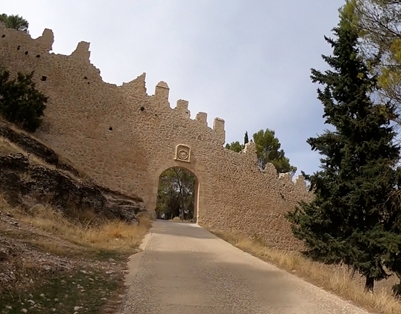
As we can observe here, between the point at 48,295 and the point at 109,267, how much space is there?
69.0 inches

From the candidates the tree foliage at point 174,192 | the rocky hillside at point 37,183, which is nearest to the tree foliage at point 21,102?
the rocky hillside at point 37,183

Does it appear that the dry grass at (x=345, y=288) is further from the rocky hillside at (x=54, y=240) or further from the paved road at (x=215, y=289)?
the rocky hillside at (x=54, y=240)

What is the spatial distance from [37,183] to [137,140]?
302 inches

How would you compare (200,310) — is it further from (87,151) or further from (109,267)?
(87,151)

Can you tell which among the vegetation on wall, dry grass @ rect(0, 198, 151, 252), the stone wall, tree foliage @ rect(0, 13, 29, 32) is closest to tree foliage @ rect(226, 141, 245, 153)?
the vegetation on wall

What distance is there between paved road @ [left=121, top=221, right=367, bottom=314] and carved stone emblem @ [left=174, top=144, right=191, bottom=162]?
9378 mm

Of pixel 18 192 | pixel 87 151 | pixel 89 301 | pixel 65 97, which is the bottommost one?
pixel 89 301

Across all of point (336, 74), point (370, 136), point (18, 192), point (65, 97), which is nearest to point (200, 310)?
point (18, 192)

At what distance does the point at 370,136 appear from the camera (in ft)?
35.7

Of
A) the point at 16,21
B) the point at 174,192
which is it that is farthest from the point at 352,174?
the point at 16,21

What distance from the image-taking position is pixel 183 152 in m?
16.4

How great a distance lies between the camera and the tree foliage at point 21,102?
1213 cm

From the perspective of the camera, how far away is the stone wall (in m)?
14.2

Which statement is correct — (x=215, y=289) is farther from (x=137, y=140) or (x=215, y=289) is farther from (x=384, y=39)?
(x=137, y=140)
